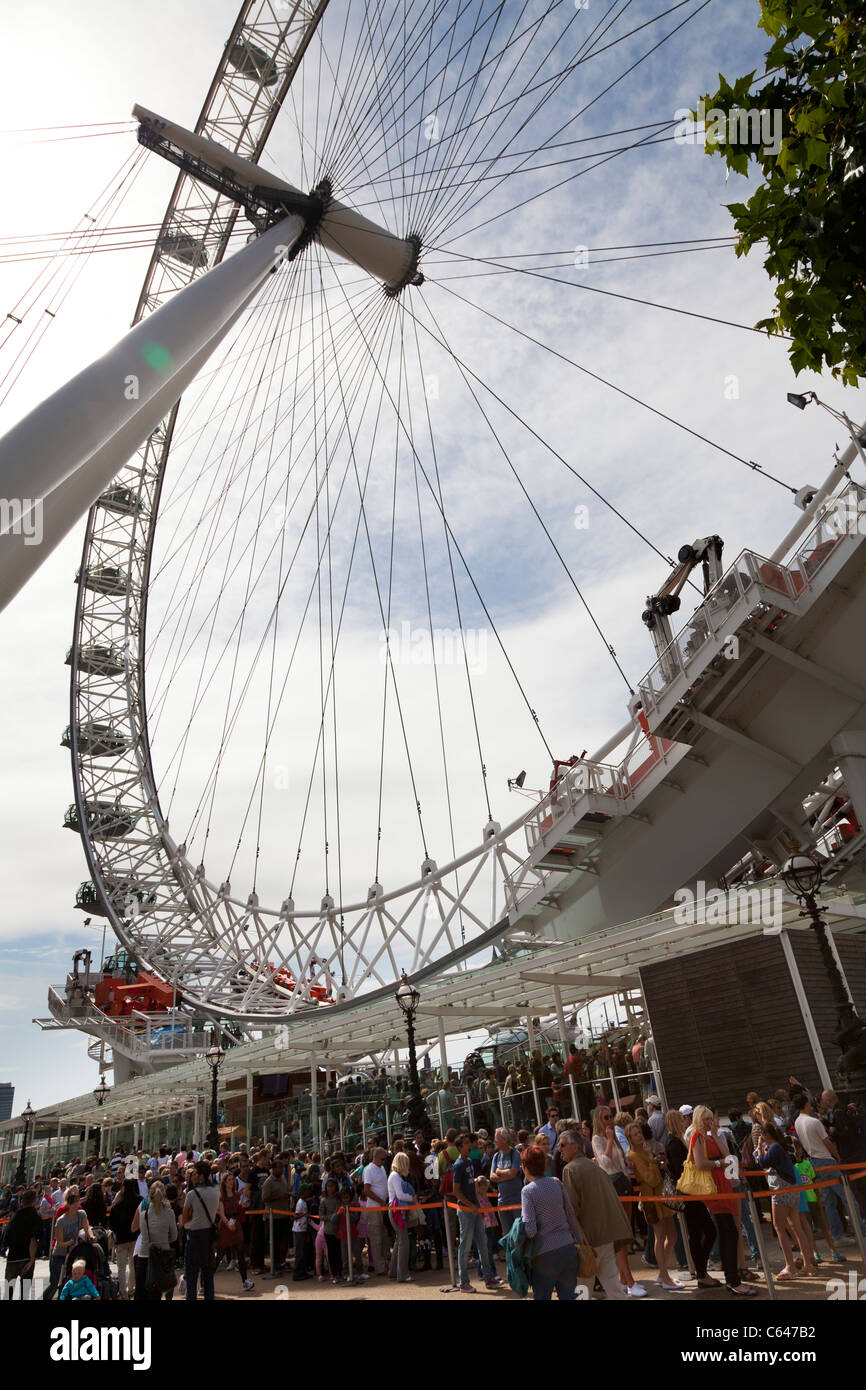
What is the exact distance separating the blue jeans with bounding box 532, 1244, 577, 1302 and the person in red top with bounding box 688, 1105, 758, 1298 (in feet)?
7.57

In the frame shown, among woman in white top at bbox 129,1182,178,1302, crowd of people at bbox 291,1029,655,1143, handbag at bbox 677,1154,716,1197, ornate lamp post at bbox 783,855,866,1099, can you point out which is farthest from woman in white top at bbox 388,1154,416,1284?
ornate lamp post at bbox 783,855,866,1099

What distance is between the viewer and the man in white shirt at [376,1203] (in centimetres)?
1266

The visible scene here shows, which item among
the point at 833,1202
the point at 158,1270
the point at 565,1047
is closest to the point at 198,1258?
the point at 158,1270

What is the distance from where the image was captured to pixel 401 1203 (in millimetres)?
11500

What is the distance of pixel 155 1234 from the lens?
10266 mm

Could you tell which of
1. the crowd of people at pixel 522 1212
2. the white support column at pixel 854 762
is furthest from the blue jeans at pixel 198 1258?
the white support column at pixel 854 762

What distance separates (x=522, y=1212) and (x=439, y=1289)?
5577mm

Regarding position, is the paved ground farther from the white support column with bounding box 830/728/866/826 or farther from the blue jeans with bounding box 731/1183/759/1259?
the white support column with bounding box 830/728/866/826

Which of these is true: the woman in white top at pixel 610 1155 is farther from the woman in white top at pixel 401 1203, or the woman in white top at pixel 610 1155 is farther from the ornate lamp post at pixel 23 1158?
the ornate lamp post at pixel 23 1158

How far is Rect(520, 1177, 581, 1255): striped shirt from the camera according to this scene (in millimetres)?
6691

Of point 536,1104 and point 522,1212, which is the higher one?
point 536,1104

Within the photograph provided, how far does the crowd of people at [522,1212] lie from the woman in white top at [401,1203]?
0.08ft

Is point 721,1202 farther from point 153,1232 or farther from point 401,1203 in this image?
point 153,1232

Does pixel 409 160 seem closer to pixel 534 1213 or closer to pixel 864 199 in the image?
pixel 864 199
